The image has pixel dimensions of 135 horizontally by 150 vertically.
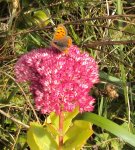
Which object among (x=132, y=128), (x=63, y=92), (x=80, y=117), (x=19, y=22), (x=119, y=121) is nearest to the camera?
(x=63, y=92)

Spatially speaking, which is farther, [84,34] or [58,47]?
[84,34]

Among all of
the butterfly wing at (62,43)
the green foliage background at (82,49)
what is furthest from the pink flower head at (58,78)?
the green foliage background at (82,49)

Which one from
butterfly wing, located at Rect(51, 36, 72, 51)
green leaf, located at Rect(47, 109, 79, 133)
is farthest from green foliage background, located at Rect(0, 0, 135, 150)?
butterfly wing, located at Rect(51, 36, 72, 51)

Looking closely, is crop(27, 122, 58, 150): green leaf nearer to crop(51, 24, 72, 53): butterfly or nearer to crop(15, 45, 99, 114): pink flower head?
Result: crop(15, 45, 99, 114): pink flower head

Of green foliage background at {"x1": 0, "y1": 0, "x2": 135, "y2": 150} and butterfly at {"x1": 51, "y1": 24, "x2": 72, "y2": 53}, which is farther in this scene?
green foliage background at {"x1": 0, "y1": 0, "x2": 135, "y2": 150}

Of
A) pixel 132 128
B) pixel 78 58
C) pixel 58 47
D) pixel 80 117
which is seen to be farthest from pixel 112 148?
pixel 58 47

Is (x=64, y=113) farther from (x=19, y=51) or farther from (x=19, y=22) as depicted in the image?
(x=19, y=22)
